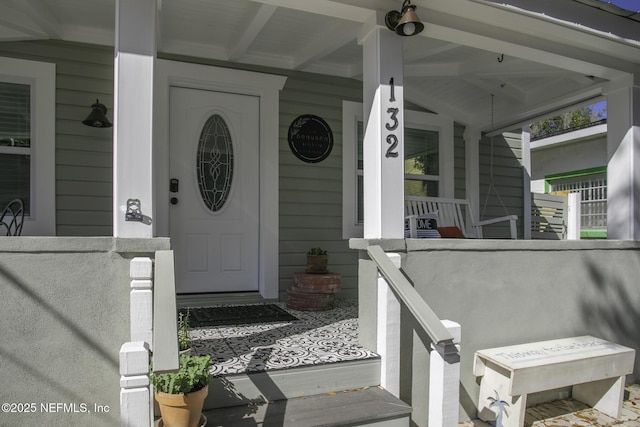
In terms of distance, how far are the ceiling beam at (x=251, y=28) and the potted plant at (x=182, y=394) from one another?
236 centimetres

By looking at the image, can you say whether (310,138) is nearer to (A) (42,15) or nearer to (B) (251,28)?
(B) (251,28)

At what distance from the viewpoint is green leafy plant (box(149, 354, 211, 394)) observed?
6.29 feet

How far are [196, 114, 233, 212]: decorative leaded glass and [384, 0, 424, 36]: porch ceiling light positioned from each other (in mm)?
1887

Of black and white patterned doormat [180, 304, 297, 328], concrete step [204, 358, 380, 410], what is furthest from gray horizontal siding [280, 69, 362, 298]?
concrete step [204, 358, 380, 410]

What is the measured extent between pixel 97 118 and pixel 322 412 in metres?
2.77

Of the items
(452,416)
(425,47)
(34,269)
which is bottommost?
(452,416)

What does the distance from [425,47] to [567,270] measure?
6.95 feet

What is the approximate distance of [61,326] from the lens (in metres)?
2.14

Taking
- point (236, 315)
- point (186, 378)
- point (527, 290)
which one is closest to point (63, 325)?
point (186, 378)

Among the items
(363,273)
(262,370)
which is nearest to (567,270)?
(363,273)

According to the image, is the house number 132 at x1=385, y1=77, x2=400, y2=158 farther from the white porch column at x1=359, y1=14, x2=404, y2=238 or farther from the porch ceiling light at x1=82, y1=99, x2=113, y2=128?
the porch ceiling light at x1=82, y1=99, x2=113, y2=128

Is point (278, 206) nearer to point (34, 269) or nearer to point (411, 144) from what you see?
point (411, 144)

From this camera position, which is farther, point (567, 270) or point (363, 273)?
point (567, 270)

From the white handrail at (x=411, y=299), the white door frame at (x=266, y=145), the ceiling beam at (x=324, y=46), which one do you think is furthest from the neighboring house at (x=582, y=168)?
the white handrail at (x=411, y=299)
